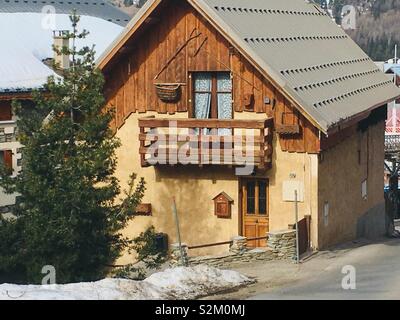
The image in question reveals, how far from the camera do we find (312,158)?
2750cm

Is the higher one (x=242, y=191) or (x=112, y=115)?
(x=112, y=115)

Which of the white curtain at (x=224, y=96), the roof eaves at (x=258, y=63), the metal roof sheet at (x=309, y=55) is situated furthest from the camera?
the white curtain at (x=224, y=96)

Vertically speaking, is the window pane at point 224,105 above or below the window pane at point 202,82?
below

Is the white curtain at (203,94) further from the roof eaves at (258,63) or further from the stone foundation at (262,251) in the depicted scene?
the stone foundation at (262,251)

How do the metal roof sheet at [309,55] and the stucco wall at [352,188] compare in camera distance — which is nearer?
the metal roof sheet at [309,55]

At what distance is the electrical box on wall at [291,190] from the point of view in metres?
27.7

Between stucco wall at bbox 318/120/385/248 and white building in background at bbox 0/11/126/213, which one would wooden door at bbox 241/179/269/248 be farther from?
white building in background at bbox 0/11/126/213

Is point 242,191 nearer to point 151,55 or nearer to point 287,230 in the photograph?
point 287,230

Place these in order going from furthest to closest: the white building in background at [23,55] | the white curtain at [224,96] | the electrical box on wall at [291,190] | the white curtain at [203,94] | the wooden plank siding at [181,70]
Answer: the white building in background at [23,55] → the white curtain at [203,94] → the white curtain at [224,96] → the electrical box on wall at [291,190] → the wooden plank siding at [181,70]

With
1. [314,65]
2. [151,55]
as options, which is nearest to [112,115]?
[151,55]

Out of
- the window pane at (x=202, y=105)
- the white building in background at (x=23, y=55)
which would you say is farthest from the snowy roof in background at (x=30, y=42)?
the window pane at (x=202, y=105)

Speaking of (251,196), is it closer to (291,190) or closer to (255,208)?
(255,208)
